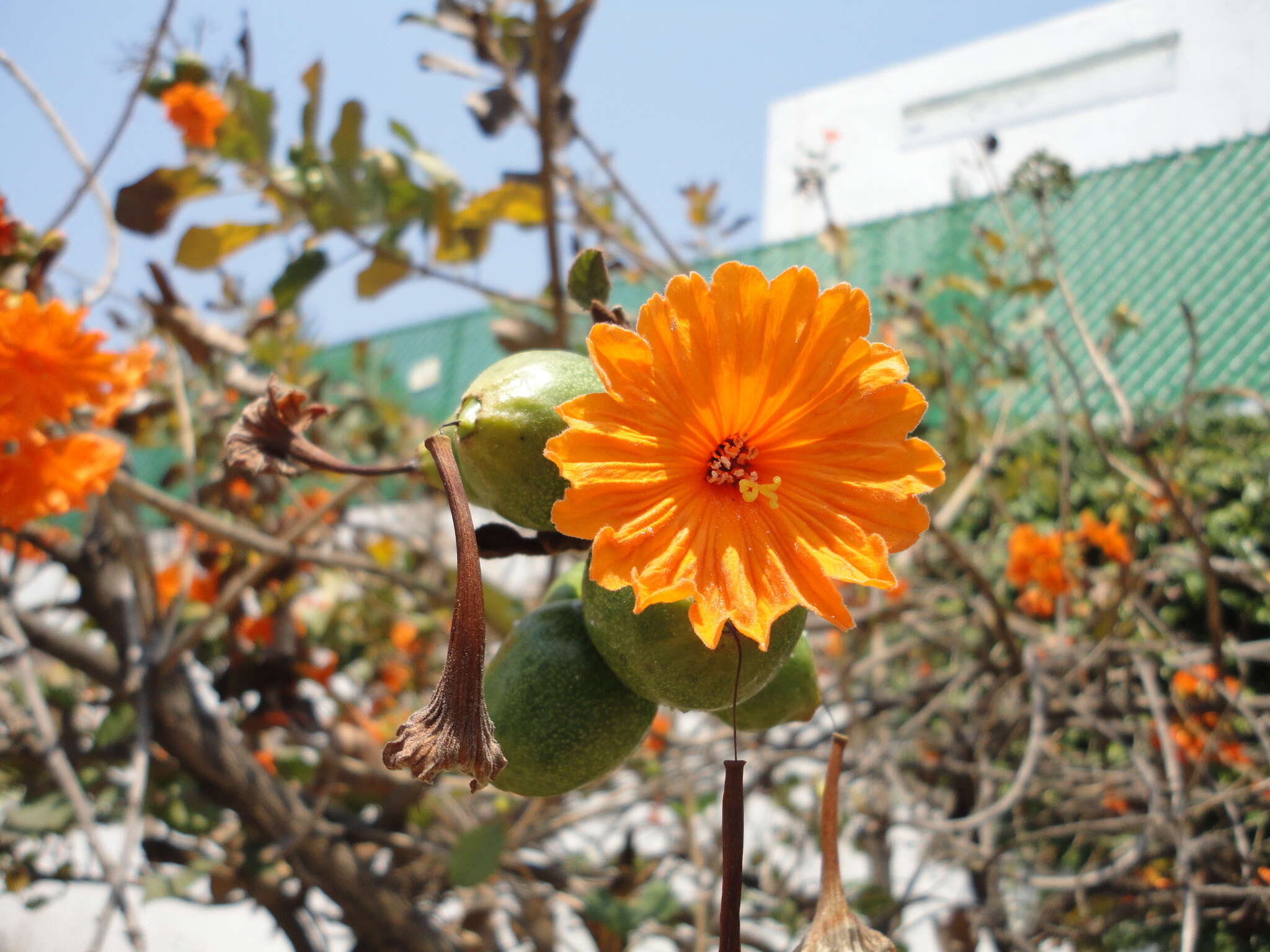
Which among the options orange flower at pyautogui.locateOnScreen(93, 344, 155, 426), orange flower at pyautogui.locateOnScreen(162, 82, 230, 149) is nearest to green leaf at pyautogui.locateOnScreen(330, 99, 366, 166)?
orange flower at pyautogui.locateOnScreen(93, 344, 155, 426)

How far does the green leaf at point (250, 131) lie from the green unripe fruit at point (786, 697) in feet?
4.77

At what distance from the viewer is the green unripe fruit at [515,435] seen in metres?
0.61

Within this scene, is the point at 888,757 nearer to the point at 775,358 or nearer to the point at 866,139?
the point at 775,358

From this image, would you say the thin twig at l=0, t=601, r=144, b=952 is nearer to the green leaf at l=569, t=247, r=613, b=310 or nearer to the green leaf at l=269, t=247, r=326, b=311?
the green leaf at l=269, t=247, r=326, b=311

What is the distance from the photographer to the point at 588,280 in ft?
2.21

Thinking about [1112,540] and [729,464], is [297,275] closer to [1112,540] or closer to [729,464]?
[729,464]

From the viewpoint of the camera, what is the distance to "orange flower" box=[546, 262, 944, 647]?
55 cm

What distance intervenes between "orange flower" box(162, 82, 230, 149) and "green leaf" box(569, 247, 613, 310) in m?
1.68

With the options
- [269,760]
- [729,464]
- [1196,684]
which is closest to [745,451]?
[729,464]

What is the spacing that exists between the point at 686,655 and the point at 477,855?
3.20 ft

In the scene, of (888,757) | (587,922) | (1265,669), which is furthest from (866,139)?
(587,922)

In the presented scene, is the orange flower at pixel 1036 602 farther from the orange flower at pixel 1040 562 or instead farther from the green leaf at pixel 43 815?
the green leaf at pixel 43 815

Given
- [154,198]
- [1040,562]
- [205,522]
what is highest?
[154,198]

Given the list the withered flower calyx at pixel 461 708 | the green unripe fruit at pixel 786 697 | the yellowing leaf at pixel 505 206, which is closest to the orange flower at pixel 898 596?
the yellowing leaf at pixel 505 206
